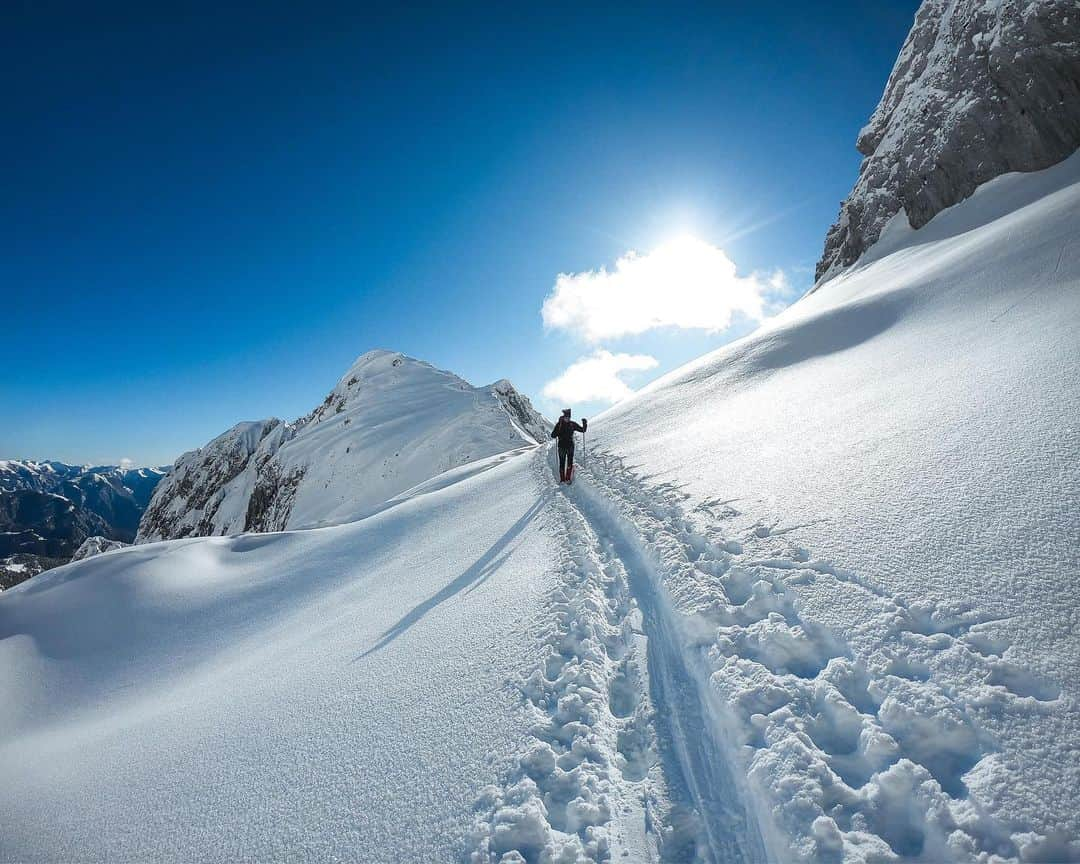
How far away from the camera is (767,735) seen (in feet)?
11.4

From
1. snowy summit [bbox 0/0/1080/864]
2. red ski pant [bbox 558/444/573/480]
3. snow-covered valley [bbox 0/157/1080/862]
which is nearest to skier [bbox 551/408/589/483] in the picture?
red ski pant [bbox 558/444/573/480]

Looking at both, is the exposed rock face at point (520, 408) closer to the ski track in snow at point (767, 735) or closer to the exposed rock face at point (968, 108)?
the exposed rock face at point (968, 108)

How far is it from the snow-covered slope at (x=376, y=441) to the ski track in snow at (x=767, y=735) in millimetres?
14458

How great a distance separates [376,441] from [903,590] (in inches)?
1772

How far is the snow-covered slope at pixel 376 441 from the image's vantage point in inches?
1485

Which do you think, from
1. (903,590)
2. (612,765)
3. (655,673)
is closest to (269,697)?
(612,765)

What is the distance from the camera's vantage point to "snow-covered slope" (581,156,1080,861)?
2.69 metres

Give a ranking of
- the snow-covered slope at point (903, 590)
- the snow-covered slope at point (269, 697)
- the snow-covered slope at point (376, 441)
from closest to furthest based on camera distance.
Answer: the snow-covered slope at point (903, 590) → the snow-covered slope at point (269, 697) → the snow-covered slope at point (376, 441)

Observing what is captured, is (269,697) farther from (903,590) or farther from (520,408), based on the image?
(520,408)

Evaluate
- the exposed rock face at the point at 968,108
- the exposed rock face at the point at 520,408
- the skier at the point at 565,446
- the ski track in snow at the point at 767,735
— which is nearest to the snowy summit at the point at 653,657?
the ski track in snow at the point at 767,735

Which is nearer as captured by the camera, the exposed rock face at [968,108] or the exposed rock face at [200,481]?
the exposed rock face at [968,108]

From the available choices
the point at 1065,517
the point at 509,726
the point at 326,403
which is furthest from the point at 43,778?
the point at 326,403

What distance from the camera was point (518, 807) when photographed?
10.6 feet

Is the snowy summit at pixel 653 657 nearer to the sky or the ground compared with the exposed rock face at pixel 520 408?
nearer to the ground
